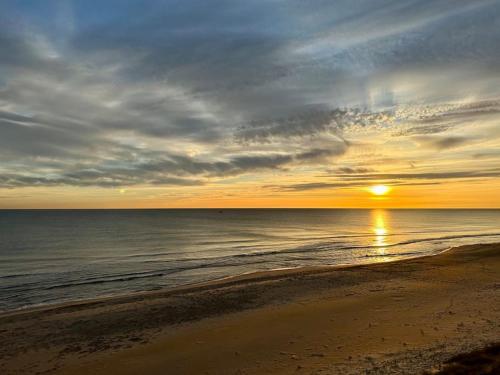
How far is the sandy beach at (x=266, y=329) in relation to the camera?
413 inches

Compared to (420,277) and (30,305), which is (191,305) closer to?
(30,305)

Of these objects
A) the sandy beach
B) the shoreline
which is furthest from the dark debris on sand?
the shoreline

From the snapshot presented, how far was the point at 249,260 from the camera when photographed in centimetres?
3644

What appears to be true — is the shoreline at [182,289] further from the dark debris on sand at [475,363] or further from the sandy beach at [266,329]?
the dark debris on sand at [475,363]

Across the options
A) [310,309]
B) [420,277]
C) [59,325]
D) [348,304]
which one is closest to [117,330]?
[59,325]

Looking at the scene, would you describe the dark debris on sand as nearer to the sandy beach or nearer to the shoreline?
the sandy beach

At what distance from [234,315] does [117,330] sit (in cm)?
467

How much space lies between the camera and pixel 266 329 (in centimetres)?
1368

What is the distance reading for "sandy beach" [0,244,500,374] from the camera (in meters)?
10.5

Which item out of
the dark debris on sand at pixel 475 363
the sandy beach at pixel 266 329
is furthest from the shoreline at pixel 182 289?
the dark debris on sand at pixel 475 363

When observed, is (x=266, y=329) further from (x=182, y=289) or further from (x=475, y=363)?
(x=182, y=289)

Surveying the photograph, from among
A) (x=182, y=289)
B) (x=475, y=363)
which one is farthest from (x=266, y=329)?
(x=182, y=289)

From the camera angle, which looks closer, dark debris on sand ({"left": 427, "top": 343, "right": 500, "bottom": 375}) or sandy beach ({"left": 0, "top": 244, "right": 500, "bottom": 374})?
dark debris on sand ({"left": 427, "top": 343, "right": 500, "bottom": 375})

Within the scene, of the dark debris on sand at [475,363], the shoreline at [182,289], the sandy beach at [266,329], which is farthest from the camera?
the shoreline at [182,289]
